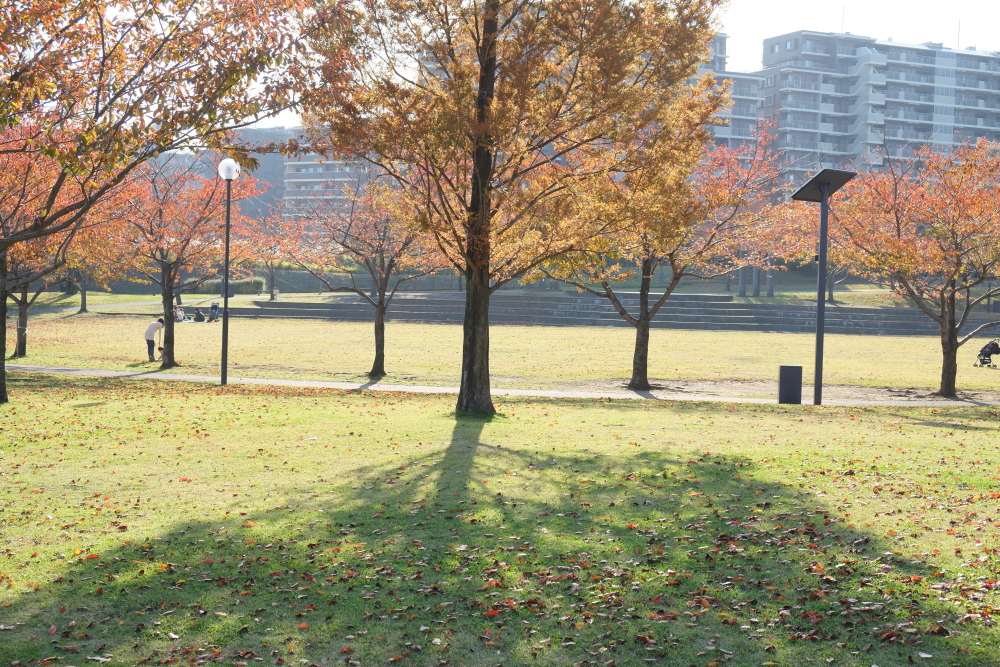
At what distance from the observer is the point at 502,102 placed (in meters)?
12.4

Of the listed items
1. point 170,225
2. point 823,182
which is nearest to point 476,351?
point 823,182

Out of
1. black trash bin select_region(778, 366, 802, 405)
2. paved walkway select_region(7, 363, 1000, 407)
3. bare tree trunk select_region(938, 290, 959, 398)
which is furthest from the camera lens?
bare tree trunk select_region(938, 290, 959, 398)

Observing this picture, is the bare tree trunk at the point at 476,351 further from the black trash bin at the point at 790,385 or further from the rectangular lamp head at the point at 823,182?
the rectangular lamp head at the point at 823,182

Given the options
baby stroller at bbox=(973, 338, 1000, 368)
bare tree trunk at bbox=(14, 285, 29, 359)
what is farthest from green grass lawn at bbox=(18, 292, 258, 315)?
baby stroller at bbox=(973, 338, 1000, 368)

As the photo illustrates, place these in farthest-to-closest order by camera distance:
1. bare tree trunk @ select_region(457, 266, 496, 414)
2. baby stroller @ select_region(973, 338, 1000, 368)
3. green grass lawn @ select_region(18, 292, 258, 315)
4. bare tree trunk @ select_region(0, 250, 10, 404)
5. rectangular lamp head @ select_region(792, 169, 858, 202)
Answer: green grass lawn @ select_region(18, 292, 258, 315) → baby stroller @ select_region(973, 338, 1000, 368) → rectangular lamp head @ select_region(792, 169, 858, 202) → bare tree trunk @ select_region(0, 250, 10, 404) → bare tree trunk @ select_region(457, 266, 496, 414)

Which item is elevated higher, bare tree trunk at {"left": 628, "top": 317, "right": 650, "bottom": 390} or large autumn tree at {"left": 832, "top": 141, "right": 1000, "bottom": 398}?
large autumn tree at {"left": 832, "top": 141, "right": 1000, "bottom": 398}

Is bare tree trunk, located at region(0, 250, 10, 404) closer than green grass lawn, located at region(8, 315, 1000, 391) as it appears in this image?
Yes

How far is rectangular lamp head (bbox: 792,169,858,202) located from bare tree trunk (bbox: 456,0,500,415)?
663 cm

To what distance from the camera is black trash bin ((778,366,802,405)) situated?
1733cm

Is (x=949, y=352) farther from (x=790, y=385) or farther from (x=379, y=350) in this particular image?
(x=379, y=350)

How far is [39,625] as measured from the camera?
198 inches

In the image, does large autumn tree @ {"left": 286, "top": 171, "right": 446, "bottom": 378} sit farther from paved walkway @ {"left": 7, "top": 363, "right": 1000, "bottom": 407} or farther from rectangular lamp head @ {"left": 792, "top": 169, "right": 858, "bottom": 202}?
rectangular lamp head @ {"left": 792, "top": 169, "right": 858, "bottom": 202}

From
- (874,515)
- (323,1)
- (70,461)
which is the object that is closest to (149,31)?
(323,1)

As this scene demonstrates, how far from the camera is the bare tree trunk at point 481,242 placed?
42.5ft
